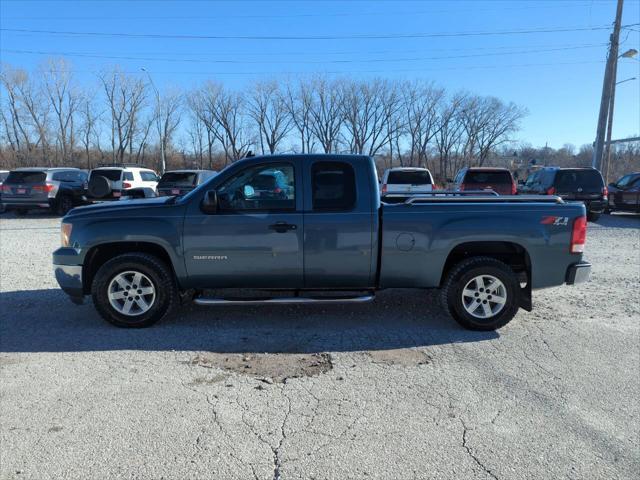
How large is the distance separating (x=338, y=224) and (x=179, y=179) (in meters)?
13.3

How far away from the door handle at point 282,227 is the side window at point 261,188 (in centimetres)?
21

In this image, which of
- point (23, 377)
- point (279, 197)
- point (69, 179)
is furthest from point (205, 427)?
point (69, 179)

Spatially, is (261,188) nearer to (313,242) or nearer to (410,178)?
(313,242)

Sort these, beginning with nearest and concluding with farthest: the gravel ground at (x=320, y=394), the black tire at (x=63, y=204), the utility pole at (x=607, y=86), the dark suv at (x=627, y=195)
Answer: the gravel ground at (x=320, y=394) → the dark suv at (x=627, y=195) → the black tire at (x=63, y=204) → the utility pole at (x=607, y=86)

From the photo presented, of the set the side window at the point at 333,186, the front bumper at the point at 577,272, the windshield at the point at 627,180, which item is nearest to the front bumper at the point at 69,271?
the side window at the point at 333,186

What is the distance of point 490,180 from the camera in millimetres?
13664

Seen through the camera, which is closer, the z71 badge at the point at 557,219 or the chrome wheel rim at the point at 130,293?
the z71 badge at the point at 557,219

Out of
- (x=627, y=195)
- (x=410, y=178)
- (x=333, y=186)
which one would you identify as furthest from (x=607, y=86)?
(x=333, y=186)

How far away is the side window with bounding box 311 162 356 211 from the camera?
4797mm

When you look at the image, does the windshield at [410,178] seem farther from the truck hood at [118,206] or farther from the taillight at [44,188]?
the taillight at [44,188]

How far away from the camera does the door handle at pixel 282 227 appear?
4.72 m

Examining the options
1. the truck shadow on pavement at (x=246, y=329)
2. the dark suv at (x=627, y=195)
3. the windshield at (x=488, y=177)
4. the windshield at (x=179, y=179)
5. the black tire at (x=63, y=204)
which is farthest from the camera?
the black tire at (x=63, y=204)

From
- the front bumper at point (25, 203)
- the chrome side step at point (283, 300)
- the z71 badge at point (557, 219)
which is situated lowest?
the chrome side step at point (283, 300)

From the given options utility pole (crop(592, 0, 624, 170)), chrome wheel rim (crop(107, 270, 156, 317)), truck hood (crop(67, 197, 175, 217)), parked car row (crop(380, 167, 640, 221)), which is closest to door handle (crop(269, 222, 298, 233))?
truck hood (crop(67, 197, 175, 217))
